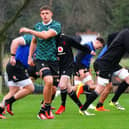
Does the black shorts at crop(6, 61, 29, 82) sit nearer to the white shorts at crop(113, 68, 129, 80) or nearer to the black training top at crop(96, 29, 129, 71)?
the black training top at crop(96, 29, 129, 71)

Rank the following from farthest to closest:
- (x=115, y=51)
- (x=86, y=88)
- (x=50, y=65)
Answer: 1. (x=86, y=88)
2. (x=115, y=51)
3. (x=50, y=65)

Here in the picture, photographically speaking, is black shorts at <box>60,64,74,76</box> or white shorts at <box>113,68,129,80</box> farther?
white shorts at <box>113,68,129,80</box>

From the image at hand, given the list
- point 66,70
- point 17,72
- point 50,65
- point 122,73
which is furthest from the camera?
point 122,73

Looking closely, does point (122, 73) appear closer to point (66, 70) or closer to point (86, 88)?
point (66, 70)

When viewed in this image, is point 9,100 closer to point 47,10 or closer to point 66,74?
point 66,74

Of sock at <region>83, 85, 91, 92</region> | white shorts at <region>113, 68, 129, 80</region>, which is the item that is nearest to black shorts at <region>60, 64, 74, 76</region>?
white shorts at <region>113, 68, 129, 80</region>

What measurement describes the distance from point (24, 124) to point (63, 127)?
95cm

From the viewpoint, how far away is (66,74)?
12180 mm

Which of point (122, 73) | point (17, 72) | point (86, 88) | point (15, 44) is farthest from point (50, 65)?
point (86, 88)

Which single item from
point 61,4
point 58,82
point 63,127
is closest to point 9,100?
point 58,82

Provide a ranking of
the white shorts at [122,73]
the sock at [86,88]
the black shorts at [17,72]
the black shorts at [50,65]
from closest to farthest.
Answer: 1. the black shorts at [50,65]
2. the black shorts at [17,72]
3. the white shorts at [122,73]
4. the sock at [86,88]

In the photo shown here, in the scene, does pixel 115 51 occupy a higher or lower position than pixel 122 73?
higher

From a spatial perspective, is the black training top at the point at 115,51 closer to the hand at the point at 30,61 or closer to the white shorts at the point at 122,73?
the white shorts at the point at 122,73

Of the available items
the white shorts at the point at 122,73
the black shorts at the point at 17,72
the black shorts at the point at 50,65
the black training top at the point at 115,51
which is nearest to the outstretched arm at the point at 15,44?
the black shorts at the point at 17,72
